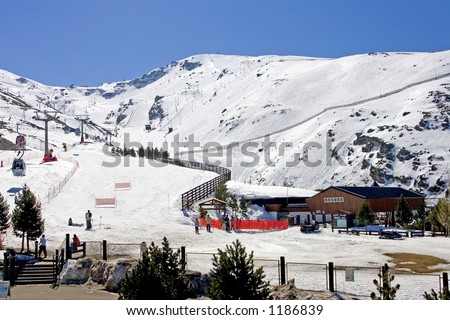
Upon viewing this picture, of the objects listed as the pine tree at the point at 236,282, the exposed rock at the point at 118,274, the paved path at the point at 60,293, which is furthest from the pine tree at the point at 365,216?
the pine tree at the point at 236,282

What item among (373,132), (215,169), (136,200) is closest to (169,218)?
(136,200)

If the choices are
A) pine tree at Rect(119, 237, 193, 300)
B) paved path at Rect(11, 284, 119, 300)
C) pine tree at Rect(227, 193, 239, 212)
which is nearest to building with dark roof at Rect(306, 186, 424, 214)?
pine tree at Rect(227, 193, 239, 212)

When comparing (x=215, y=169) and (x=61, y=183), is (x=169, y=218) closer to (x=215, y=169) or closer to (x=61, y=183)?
(x=61, y=183)

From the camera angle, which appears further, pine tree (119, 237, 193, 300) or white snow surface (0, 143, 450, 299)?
white snow surface (0, 143, 450, 299)

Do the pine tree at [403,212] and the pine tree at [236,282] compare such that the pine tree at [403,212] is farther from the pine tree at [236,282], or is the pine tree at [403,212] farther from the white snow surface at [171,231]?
the pine tree at [236,282]

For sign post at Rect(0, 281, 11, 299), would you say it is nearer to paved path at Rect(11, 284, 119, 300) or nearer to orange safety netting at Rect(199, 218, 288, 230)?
paved path at Rect(11, 284, 119, 300)

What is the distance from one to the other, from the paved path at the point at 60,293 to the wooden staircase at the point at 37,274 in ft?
3.23

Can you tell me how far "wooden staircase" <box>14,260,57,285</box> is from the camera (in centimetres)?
2522

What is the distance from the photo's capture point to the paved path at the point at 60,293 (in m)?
21.0

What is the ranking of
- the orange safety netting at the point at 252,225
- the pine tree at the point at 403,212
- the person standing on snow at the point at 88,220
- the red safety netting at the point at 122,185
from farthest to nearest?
the red safety netting at the point at 122,185
the pine tree at the point at 403,212
the orange safety netting at the point at 252,225
the person standing on snow at the point at 88,220

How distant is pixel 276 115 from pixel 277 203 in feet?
431

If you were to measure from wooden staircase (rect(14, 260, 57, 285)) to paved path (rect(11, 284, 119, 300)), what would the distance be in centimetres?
98

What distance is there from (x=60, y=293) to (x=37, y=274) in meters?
4.23

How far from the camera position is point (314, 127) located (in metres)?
159
